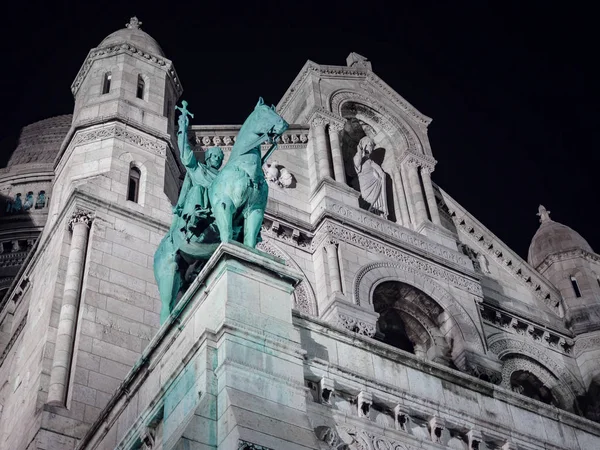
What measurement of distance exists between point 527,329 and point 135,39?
44.2 ft

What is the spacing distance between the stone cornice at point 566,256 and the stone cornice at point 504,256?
1.21m

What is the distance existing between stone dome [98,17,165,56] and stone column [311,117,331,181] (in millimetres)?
4921

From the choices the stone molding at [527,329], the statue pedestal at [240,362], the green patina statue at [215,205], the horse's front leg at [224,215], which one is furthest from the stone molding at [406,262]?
the statue pedestal at [240,362]

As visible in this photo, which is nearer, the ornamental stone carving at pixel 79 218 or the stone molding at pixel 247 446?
the stone molding at pixel 247 446

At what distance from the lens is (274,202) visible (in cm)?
2573

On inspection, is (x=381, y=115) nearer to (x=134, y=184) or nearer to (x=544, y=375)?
(x=544, y=375)

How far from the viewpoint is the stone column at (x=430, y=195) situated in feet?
93.9

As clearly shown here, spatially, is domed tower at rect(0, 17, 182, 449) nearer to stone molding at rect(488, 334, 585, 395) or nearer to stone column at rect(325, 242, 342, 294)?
stone column at rect(325, 242, 342, 294)

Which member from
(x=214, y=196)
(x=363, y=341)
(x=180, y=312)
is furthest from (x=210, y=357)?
(x=214, y=196)

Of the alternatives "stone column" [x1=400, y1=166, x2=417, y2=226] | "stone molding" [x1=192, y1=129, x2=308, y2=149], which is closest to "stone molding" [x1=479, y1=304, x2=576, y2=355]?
"stone column" [x1=400, y1=166, x2=417, y2=226]

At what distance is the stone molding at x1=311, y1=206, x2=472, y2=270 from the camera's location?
2589 cm

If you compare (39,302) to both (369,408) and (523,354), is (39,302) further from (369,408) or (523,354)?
(523,354)

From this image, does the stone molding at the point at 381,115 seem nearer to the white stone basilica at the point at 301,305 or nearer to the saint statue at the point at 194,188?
the white stone basilica at the point at 301,305

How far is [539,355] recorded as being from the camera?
91.8ft
